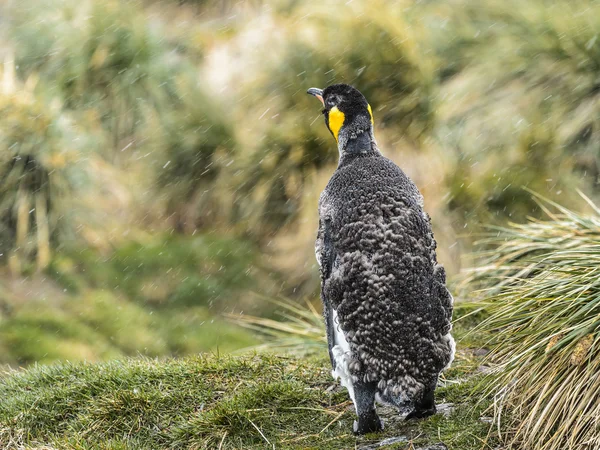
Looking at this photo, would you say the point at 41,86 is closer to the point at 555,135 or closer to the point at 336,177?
the point at 555,135

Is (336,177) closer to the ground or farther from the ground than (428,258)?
farther from the ground

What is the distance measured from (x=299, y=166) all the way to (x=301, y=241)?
80 cm

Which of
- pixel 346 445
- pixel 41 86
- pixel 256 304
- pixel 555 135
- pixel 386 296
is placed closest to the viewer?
pixel 386 296

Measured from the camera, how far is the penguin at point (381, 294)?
303cm

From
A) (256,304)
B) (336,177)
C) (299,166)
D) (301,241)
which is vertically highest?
(336,177)

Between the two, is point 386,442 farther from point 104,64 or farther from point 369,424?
point 104,64

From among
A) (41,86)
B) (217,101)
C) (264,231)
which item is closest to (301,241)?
(264,231)

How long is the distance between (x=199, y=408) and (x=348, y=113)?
1608 mm

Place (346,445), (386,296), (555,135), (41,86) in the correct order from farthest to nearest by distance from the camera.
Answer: (41,86), (555,135), (346,445), (386,296)

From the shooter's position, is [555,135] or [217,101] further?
[217,101]

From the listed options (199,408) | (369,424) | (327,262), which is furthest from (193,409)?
(327,262)

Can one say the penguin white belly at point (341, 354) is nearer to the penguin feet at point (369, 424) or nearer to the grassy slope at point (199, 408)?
the penguin feet at point (369, 424)

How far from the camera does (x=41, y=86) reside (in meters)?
8.76

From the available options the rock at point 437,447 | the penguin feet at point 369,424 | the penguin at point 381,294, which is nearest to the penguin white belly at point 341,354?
the penguin at point 381,294
